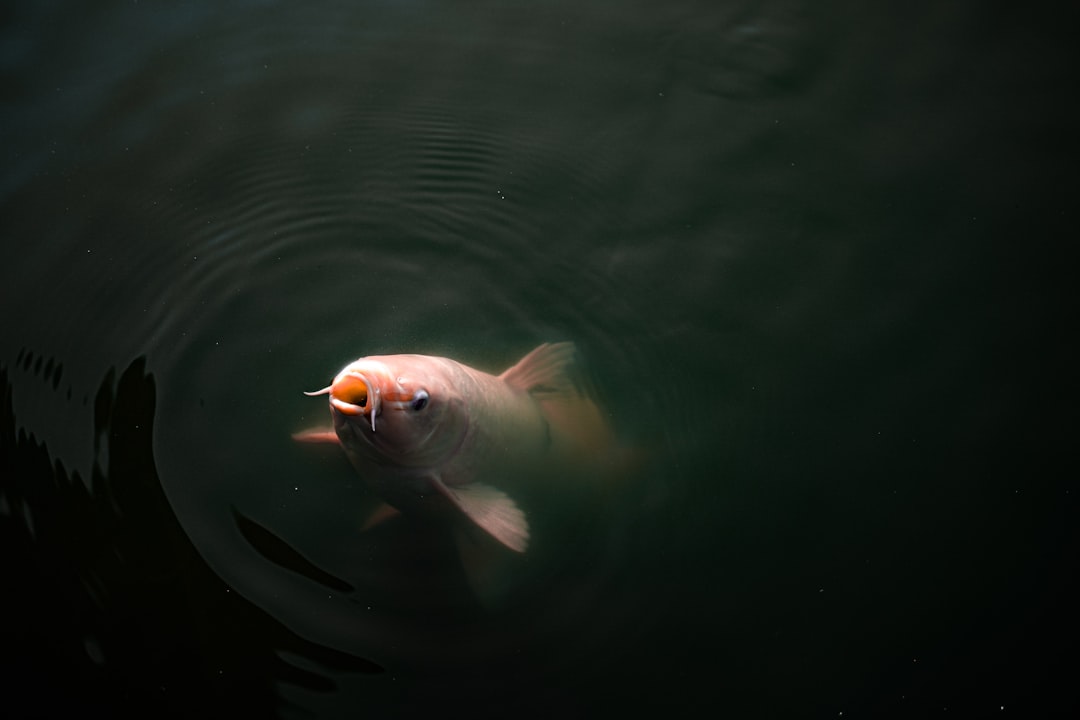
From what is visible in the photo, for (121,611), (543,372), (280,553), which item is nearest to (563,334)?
(543,372)

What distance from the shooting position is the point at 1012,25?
4008 mm

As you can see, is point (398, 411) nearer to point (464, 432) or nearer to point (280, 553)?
point (464, 432)

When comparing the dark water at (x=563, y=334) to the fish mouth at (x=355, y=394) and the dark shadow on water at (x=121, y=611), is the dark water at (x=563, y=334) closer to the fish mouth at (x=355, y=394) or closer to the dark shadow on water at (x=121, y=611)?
the dark shadow on water at (x=121, y=611)

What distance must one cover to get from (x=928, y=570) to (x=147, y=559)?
273 cm

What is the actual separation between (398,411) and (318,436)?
1.59ft

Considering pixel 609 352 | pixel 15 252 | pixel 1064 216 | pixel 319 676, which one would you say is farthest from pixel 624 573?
pixel 15 252

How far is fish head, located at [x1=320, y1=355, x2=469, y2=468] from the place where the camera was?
2553mm

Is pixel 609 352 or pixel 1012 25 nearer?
pixel 609 352

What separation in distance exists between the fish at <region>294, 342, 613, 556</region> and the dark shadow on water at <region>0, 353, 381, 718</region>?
48cm

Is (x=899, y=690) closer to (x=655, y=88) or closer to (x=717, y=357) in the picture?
(x=717, y=357)

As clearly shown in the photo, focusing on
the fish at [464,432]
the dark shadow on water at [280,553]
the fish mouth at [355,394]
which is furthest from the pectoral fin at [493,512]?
the dark shadow on water at [280,553]

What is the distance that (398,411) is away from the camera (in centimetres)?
261

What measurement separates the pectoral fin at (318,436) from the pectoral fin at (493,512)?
0.43 m

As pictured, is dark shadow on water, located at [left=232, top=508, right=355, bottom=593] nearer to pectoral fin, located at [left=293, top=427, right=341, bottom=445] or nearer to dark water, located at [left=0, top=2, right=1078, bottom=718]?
dark water, located at [left=0, top=2, right=1078, bottom=718]
